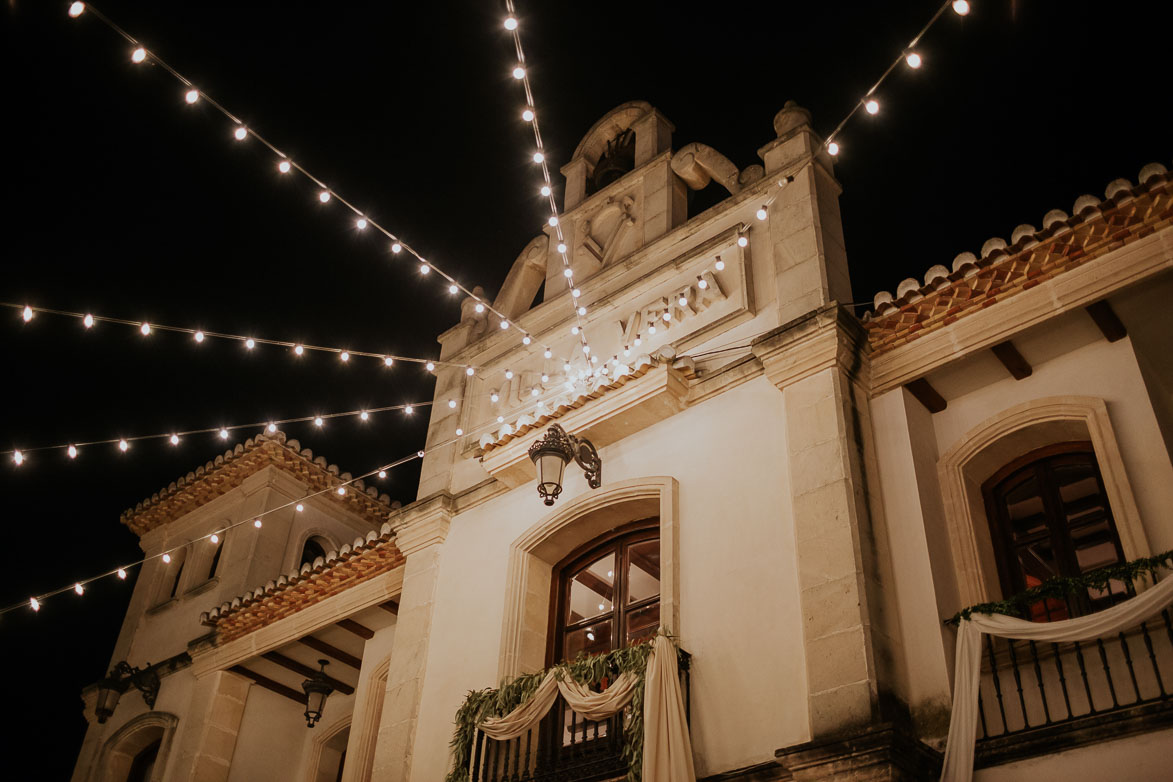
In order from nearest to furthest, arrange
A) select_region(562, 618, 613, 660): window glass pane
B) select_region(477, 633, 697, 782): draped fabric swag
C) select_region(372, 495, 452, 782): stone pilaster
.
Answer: select_region(477, 633, 697, 782): draped fabric swag → select_region(562, 618, 613, 660): window glass pane → select_region(372, 495, 452, 782): stone pilaster

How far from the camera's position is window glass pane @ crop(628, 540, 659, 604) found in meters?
9.12

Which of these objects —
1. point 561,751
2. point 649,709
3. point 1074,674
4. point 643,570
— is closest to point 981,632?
point 1074,674

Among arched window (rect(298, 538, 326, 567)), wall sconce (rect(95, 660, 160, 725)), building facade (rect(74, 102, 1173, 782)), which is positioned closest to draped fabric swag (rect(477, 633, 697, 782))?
building facade (rect(74, 102, 1173, 782))

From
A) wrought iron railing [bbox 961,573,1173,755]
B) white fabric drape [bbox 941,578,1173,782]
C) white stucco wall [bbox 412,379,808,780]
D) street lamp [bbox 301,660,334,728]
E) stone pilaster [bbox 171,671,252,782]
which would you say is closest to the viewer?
white fabric drape [bbox 941,578,1173,782]

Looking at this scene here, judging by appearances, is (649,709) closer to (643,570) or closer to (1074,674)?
(643,570)

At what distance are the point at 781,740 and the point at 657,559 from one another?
2644 mm

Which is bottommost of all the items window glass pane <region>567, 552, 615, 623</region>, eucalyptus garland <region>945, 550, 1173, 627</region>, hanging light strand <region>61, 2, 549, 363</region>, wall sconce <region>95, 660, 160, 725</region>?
eucalyptus garland <region>945, 550, 1173, 627</region>

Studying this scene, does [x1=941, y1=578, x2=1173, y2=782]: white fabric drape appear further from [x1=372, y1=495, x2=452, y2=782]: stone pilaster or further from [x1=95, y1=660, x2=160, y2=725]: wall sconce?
[x1=95, y1=660, x2=160, y2=725]: wall sconce

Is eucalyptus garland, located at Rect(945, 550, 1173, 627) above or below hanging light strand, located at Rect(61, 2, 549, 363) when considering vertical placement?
below

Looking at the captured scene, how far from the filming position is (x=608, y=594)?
9.53 meters

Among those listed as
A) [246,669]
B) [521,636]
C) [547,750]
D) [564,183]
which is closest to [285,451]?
[246,669]

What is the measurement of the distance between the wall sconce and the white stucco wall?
19.3 ft

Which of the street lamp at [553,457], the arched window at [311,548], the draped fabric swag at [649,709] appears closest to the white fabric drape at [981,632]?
the draped fabric swag at [649,709]

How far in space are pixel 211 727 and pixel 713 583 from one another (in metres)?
7.52
